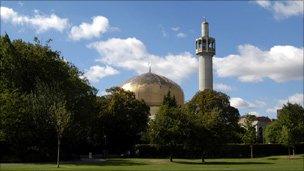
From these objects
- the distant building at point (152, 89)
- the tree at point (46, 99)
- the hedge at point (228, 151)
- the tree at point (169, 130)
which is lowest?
the hedge at point (228, 151)

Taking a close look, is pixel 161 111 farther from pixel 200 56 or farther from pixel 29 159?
pixel 200 56

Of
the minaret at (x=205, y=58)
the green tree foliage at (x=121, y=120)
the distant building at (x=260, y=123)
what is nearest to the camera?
the green tree foliage at (x=121, y=120)

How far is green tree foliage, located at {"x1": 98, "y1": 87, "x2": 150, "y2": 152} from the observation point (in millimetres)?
84438

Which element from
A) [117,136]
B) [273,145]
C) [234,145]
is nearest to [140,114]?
[117,136]

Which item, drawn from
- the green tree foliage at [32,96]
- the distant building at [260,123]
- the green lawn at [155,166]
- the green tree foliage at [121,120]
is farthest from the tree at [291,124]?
the distant building at [260,123]

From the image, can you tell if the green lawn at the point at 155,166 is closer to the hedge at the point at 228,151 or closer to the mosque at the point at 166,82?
the hedge at the point at 228,151

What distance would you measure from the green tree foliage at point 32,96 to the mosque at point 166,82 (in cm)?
5238

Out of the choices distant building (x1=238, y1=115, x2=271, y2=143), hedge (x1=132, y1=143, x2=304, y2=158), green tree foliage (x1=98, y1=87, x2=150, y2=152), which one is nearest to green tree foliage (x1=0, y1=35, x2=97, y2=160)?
green tree foliage (x1=98, y1=87, x2=150, y2=152)

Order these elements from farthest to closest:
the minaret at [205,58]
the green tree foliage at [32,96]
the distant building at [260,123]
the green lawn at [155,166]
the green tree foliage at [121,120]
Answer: the distant building at [260,123] < the minaret at [205,58] < the green tree foliage at [121,120] < the green tree foliage at [32,96] < the green lawn at [155,166]

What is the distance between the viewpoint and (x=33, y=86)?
63.4 metres

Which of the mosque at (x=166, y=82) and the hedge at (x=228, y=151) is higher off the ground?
the mosque at (x=166, y=82)

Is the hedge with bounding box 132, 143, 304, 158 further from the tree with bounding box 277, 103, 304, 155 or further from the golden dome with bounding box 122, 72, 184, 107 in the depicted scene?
the golden dome with bounding box 122, 72, 184, 107

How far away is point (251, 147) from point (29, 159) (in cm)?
4171

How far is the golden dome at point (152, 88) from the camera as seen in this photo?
125625 millimetres
